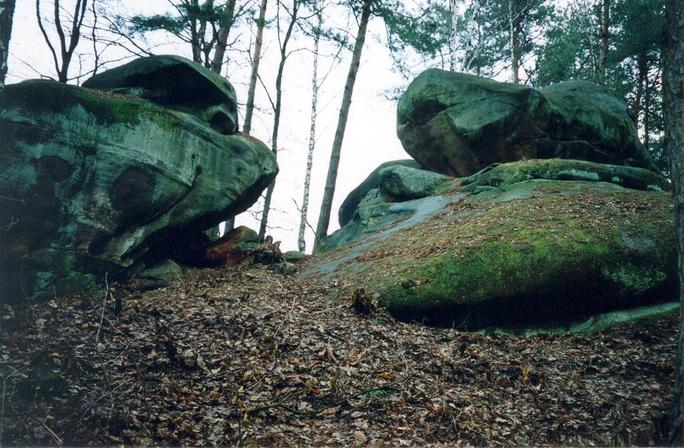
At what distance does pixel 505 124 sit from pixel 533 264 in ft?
28.9

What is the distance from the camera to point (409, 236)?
11070 millimetres

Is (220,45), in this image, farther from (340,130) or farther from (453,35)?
→ (453,35)

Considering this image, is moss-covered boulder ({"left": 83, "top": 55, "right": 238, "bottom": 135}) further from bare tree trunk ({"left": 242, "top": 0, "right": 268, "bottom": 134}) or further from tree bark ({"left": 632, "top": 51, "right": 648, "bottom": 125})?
tree bark ({"left": 632, "top": 51, "right": 648, "bottom": 125})

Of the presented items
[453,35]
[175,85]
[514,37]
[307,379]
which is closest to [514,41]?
[514,37]

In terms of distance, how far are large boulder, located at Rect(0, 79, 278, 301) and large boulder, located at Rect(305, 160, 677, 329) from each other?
3.90 metres

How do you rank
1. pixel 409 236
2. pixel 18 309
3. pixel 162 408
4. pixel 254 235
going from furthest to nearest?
pixel 254 235 < pixel 409 236 < pixel 18 309 < pixel 162 408

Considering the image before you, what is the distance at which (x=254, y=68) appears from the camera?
1761 cm

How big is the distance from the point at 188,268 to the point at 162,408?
6.60m

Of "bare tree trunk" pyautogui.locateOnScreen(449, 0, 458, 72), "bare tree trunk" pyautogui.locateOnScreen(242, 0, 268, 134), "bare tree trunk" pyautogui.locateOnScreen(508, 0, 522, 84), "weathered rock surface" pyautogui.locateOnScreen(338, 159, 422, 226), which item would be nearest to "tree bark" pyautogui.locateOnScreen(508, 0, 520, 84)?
"bare tree trunk" pyautogui.locateOnScreen(508, 0, 522, 84)

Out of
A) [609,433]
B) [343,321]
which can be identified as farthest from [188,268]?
[609,433]

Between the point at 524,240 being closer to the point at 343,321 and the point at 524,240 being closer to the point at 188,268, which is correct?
the point at 343,321

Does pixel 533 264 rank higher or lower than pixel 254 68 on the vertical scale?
lower

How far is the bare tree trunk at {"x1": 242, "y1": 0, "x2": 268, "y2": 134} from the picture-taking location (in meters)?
17.0

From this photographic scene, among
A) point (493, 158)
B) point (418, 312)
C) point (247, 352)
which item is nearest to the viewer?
point (247, 352)
